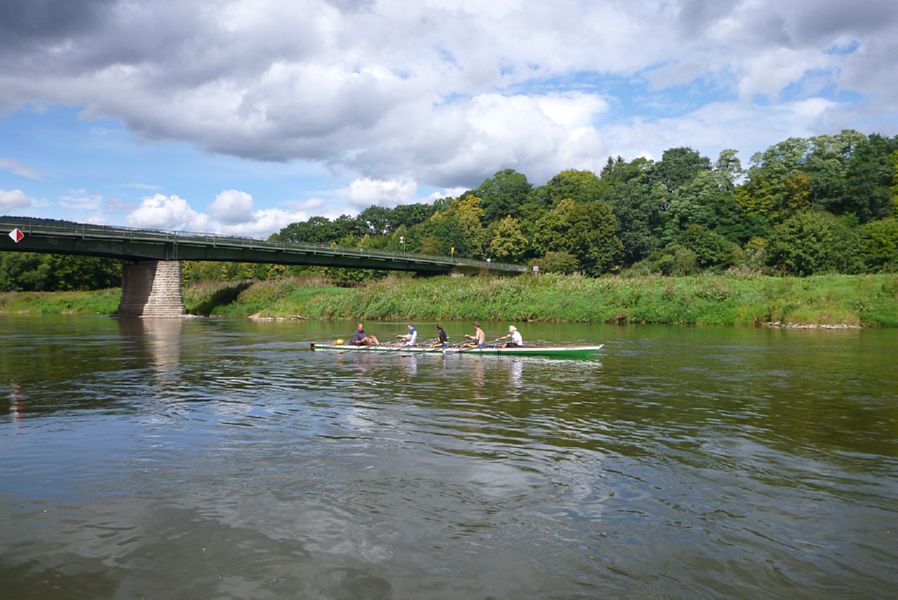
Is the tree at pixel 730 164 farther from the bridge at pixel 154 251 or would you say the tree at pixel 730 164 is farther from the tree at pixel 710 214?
the bridge at pixel 154 251

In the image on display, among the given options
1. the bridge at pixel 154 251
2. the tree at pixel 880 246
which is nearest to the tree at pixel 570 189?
the bridge at pixel 154 251

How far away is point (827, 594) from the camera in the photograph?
772 centimetres

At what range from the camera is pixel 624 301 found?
2376 inches

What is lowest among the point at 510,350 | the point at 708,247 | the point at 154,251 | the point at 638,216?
the point at 510,350

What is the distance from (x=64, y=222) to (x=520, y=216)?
9145cm

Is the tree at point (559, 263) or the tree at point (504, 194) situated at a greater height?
the tree at point (504, 194)

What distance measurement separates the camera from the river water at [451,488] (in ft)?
27.1

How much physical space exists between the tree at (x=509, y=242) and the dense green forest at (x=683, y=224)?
222 millimetres

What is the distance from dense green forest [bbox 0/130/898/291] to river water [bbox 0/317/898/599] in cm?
6283

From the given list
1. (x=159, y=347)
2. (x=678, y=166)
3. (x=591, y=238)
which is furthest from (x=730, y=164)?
(x=159, y=347)

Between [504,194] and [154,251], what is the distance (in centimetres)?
8346

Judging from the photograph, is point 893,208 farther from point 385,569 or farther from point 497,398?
point 385,569

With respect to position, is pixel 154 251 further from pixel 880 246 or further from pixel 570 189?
pixel 570 189

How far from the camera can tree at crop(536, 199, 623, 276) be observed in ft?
353
